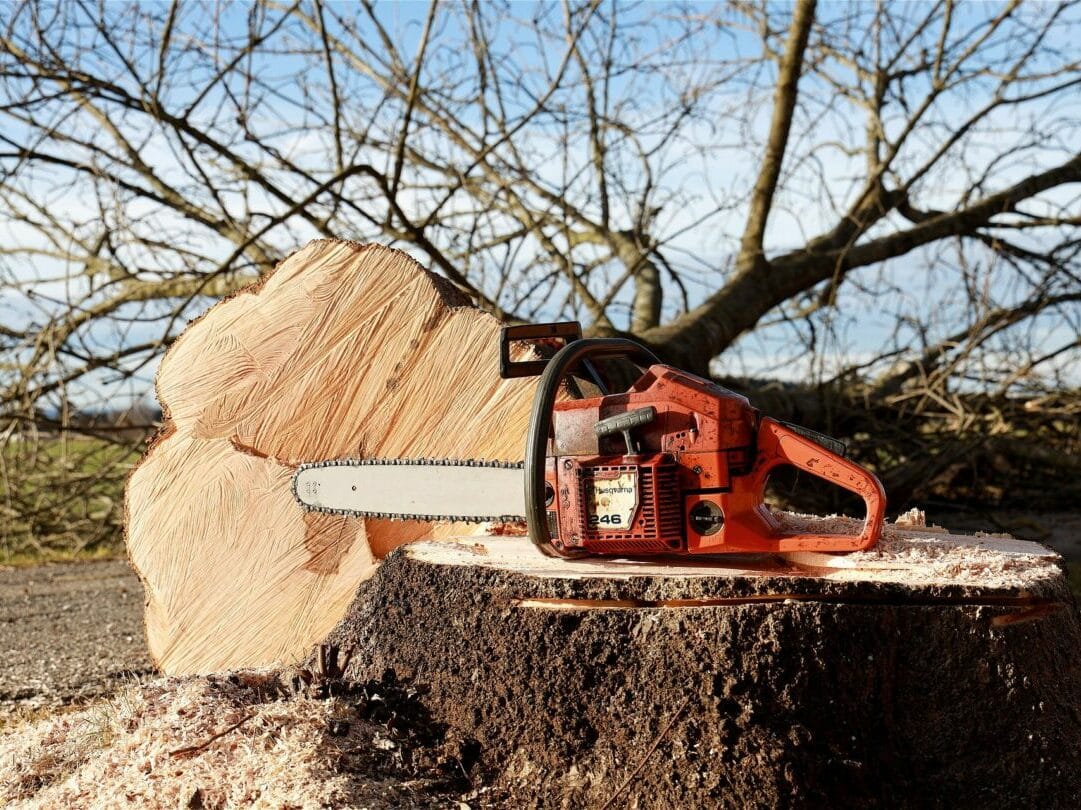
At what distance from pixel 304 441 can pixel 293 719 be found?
104cm

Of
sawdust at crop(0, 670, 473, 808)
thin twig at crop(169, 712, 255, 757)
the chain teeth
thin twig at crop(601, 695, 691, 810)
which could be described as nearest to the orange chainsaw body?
the chain teeth

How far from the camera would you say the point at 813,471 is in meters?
2.11

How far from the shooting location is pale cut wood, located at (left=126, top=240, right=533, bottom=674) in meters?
2.91

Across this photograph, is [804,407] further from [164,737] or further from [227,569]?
[164,737]

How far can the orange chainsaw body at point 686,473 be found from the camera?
2.08 m

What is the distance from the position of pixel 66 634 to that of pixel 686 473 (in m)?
3.19

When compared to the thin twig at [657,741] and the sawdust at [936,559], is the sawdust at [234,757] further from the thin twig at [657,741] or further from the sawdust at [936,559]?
the sawdust at [936,559]

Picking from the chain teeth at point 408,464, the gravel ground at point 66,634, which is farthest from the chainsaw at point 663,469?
the gravel ground at point 66,634

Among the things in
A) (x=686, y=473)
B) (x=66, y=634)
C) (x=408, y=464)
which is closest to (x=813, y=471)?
(x=686, y=473)

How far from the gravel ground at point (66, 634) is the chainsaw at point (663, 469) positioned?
5.93 feet

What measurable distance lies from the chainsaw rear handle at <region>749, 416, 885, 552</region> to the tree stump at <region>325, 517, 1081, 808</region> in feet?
0.21

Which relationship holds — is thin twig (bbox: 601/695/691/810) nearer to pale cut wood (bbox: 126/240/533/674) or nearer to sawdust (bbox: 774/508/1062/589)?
sawdust (bbox: 774/508/1062/589)

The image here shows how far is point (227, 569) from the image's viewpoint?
3.02m

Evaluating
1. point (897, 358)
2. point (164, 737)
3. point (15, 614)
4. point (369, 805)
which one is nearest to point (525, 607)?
point (369, 805)
